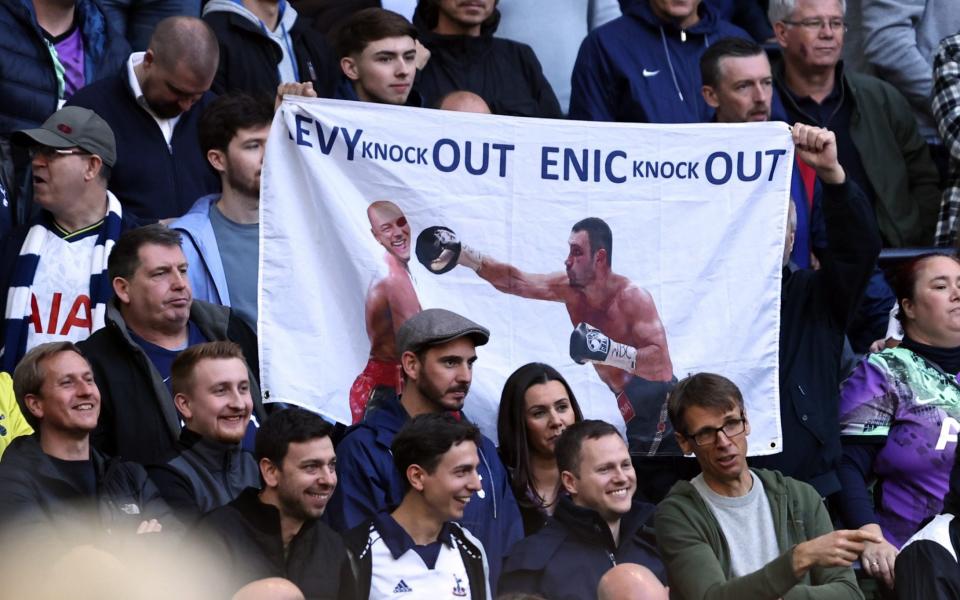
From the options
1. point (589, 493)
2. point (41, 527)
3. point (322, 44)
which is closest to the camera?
point (41, 527)

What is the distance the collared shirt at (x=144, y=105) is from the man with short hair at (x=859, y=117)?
291 cm

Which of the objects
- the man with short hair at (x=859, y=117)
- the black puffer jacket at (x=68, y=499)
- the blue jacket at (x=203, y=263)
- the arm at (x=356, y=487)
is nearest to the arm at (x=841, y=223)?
the man with short hair at (x=859, y=117)

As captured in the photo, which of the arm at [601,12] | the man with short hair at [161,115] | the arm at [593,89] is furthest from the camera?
the arm at [601,12]

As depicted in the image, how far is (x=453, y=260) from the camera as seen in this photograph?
7.94m

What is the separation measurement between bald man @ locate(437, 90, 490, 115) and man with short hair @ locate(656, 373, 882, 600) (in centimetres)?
171

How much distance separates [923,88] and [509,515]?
14.4 ft

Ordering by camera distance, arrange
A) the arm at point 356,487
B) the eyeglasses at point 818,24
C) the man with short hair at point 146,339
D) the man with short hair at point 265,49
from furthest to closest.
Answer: the eyeglasses at point 818,24
the man with short hair at point 265,49
the man with short hair at point 146,339
the arm at point 356,487

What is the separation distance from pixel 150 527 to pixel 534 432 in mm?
1572

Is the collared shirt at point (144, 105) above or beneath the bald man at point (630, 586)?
above

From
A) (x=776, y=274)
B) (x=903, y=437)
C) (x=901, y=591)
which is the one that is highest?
(x=776, y=274)

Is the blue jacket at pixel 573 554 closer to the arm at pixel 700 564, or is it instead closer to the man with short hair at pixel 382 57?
the arm at pixel 700 564

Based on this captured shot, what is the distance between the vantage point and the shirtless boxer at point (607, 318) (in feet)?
25.9

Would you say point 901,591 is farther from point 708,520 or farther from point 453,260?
point 453,260

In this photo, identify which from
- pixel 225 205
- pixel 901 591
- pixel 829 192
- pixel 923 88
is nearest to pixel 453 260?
pixel 225 205
